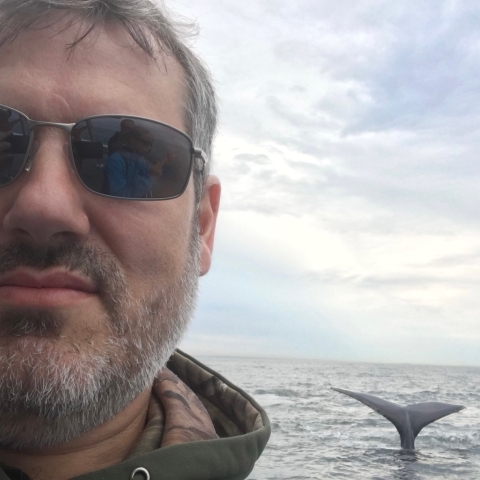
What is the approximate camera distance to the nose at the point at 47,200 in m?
1.33

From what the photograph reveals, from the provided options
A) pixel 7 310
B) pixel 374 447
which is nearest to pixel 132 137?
pixel 7 310

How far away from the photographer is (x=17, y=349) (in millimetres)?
1293

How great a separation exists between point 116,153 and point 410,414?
10055 mm

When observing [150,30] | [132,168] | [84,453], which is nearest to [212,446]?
[84,453]

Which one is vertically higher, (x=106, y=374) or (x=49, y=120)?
(x=49, y=120)

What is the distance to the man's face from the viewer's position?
1316 millimetres

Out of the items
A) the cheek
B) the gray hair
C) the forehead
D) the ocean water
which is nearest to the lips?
the cheek

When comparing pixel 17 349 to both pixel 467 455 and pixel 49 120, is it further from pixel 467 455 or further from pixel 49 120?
pixel 467 455

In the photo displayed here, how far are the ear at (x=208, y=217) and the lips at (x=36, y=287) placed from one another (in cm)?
74

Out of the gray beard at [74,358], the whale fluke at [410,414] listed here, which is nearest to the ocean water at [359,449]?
the whale fluke at [410,414]

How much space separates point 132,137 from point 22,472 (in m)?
1.08

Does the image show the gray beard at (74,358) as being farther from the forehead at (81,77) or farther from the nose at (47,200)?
the forehead at (81,77)

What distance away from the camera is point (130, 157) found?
5.10 ft

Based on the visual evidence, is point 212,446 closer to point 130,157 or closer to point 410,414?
point 130,157
